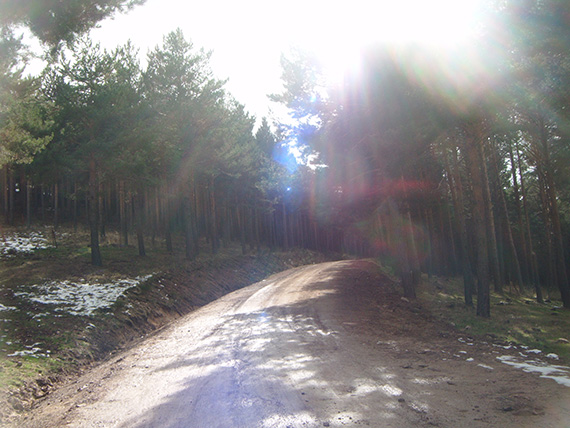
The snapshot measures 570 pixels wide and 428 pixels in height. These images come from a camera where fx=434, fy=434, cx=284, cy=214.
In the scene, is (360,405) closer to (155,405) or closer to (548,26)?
(155,405)

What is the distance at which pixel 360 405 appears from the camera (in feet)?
17.8

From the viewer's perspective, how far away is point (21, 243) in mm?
24516

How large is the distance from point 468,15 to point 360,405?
33.7ft

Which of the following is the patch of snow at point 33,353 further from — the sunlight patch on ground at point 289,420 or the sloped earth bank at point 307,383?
the sunlight patch on ground at point 289,420

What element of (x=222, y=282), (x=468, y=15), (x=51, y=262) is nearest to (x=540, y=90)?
(x=468, y=15)

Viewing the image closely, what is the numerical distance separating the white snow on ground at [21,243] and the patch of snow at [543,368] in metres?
20.5

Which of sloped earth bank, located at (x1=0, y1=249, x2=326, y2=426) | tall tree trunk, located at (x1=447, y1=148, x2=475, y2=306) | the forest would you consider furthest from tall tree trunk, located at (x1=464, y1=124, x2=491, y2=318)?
sloped earth bank, located at (x1=0, y1=249, x2=326, y2=426)

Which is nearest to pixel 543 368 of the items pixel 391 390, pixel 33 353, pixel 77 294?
pixel 391 390

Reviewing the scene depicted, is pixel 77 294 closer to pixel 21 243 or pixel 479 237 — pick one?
pixel 21 243

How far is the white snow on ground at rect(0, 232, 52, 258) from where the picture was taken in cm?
2089

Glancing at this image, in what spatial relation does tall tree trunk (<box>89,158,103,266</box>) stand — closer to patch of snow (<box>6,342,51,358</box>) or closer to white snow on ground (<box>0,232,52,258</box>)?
white snow on ground (<box>0,232,52,258</box>)

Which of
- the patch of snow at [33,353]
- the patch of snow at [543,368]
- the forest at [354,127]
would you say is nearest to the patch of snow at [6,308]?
the patch of snow at [33,353]

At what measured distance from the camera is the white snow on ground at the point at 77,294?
1294 cm

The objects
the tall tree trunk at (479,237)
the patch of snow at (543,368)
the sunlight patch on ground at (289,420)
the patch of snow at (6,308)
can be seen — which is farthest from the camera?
the tall tree trunk at (479,237)
